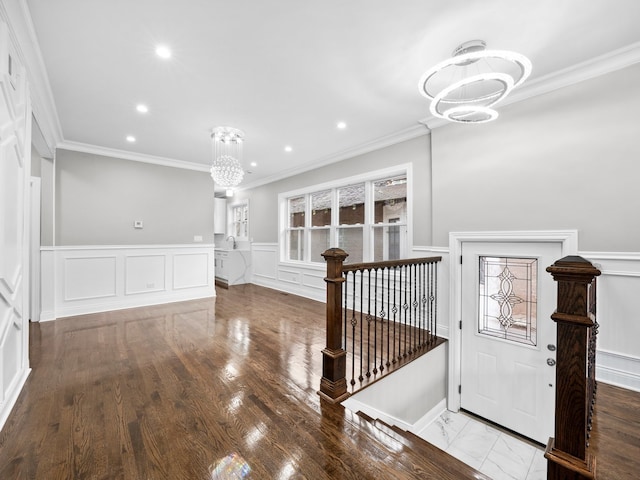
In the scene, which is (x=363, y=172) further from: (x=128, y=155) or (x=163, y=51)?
(x=128, y=155)

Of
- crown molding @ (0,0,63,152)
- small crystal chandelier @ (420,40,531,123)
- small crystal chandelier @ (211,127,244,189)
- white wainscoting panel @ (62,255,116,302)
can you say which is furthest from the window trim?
crown molding @ (0,0,63,152)

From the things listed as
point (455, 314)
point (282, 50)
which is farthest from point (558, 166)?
Answer: point (282, 50)

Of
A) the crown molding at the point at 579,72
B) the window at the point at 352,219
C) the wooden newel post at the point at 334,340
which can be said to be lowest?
the wooden newel post at the point at 334,340

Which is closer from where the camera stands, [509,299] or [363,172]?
[509,299]

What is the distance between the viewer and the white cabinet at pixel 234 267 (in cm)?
690

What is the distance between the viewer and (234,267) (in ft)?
22.8

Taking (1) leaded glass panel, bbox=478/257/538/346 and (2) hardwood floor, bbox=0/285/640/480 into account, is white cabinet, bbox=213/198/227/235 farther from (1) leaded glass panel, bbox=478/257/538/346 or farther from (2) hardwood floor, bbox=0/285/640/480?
(1) leaded glass panel, bbox=478/257/538/346

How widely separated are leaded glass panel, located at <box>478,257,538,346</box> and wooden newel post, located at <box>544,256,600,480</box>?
194 cm

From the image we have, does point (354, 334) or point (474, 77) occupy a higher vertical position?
point (474, 77)

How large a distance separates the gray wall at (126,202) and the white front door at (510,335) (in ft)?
15.6

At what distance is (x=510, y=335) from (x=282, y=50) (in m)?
3.49

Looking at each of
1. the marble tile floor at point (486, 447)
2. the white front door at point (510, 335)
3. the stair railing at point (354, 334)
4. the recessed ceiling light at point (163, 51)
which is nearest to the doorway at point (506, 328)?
the white front door at point (510, 335)

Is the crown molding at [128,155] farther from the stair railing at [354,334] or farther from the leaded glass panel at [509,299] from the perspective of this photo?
the leaded glass panel at [509,299]

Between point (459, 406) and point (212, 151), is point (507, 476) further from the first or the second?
point (212, 151)
